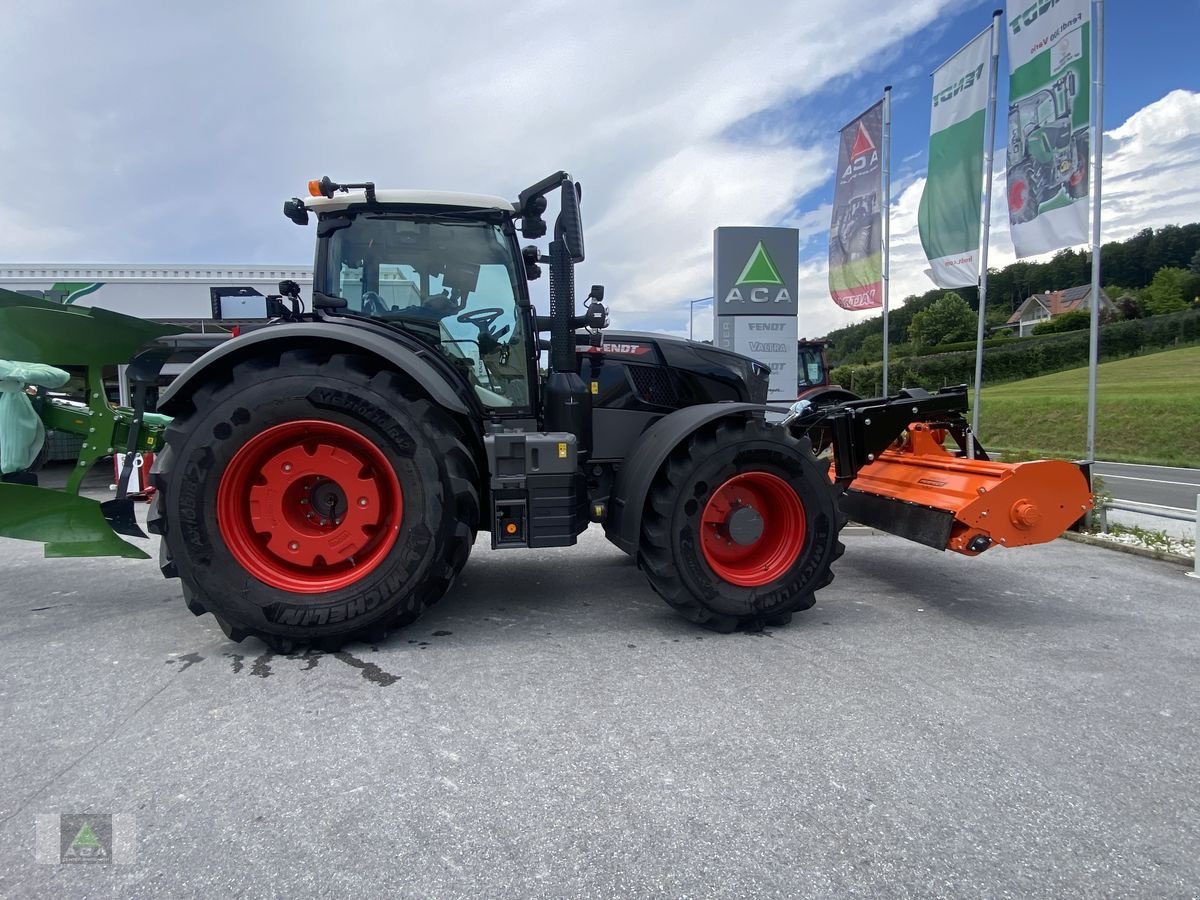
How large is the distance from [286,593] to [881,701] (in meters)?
2.69

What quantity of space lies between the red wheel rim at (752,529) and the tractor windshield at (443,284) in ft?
4.33

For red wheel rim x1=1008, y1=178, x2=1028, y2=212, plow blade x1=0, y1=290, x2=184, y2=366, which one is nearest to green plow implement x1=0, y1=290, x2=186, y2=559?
plow blade x1=0, y1=290, x2=184, y2=366

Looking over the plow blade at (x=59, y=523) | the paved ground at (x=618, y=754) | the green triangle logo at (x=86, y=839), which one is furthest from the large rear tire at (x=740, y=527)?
the plow blade at (x=59, y=523)

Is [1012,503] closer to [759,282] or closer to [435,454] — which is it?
[435,454]

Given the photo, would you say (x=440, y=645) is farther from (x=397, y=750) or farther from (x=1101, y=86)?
(x=1101, y=86)

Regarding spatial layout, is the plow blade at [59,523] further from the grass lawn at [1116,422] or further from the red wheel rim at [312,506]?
the grass lawn at [1116,422]

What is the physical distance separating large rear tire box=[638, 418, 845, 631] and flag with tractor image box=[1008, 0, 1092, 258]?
205 inches

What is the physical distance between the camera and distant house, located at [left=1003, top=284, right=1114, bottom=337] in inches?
2479

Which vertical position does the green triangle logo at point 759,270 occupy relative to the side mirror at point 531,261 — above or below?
above

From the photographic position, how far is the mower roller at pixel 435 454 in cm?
321

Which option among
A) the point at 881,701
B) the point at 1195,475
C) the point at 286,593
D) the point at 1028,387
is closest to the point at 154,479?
the point at 286,593

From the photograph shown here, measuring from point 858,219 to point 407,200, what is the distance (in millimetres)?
9528

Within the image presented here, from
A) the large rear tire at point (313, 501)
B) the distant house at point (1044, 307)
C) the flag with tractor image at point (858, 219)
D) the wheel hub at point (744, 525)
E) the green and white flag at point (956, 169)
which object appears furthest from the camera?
the distant house at point (1044, 307)

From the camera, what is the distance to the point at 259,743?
2445mm
